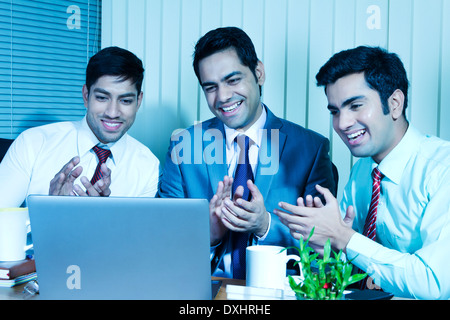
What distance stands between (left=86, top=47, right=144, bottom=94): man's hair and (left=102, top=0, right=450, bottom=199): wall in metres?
0.51

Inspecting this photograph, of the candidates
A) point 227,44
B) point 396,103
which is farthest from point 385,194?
point 227,44

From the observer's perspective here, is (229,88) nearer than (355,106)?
No

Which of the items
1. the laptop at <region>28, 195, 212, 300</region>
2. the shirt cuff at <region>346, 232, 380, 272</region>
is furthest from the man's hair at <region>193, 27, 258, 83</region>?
the laptop at <region>28, 195, 212, 300</region>

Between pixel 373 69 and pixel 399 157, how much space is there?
13.2 inches

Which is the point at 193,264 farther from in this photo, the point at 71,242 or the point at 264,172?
the point at 264,172

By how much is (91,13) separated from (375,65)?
194 cm

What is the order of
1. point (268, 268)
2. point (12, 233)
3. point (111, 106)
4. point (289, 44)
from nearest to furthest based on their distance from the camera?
point (268, 268), point (12, 233), point (111, 106), point (289, 44)

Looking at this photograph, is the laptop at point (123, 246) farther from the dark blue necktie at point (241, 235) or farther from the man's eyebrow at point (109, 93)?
the man's eyebrow at point (109, 93)

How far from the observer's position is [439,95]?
2049 mm

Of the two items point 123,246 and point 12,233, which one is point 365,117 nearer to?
point 123,246

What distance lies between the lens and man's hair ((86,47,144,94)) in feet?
6.63

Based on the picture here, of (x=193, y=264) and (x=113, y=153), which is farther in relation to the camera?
(x=113, y=153)

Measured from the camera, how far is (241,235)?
1.72m

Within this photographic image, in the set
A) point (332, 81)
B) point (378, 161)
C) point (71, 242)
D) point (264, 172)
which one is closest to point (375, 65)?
point (332, 81)
